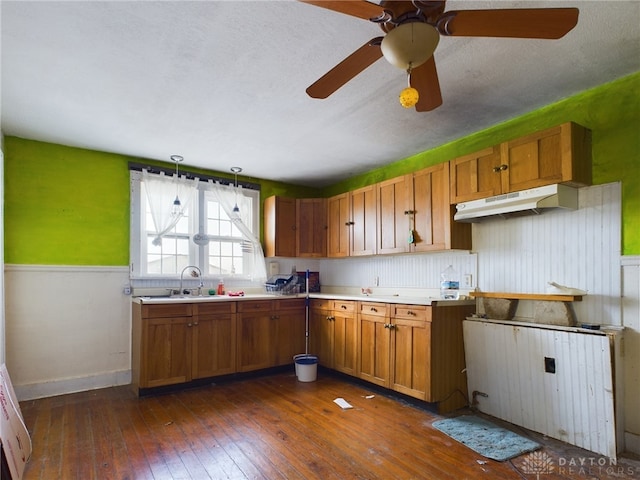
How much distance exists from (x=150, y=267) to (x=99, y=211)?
0.78m

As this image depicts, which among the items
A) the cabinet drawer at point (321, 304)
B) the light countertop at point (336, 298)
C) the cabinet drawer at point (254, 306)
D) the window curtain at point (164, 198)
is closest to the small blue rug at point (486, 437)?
the light countertop at point (336, 298)

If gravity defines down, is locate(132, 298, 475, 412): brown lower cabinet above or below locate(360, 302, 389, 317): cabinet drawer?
below

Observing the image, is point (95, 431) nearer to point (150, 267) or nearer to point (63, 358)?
point (63, 358)

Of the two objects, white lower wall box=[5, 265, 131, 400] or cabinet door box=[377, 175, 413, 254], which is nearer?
white lower wall box=[5, 265, 131, 400]

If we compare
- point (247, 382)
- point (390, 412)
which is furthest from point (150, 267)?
point (390, 412)

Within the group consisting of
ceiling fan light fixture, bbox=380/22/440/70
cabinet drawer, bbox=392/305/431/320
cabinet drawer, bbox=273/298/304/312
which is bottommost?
cabinet drawer, bbox=273/298/304/312

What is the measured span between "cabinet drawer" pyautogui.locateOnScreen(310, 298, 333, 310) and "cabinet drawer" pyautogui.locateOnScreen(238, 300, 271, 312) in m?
0.56

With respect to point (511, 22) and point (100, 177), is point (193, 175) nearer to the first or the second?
point (100, 177)

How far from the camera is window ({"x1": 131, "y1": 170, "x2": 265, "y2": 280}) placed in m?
4.22

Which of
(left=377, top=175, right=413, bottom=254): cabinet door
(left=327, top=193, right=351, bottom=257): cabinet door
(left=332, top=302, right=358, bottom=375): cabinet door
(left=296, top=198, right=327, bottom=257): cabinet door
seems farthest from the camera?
(left=296, top=198, right=327, bottom=257): cabinet door

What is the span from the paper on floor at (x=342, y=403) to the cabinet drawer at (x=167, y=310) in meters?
1.66

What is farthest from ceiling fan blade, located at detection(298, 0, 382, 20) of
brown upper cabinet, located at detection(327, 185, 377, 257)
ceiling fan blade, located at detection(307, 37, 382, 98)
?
brown upper cabinet, located at detection(327, 185, 377, 257)

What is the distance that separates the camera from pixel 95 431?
2.81 m

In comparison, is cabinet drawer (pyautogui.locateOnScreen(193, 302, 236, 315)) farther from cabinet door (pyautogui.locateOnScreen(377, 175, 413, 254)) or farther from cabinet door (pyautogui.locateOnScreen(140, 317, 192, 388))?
cabinet door (pyautogui.locateOnScreen(377, 175, 413, 254))
